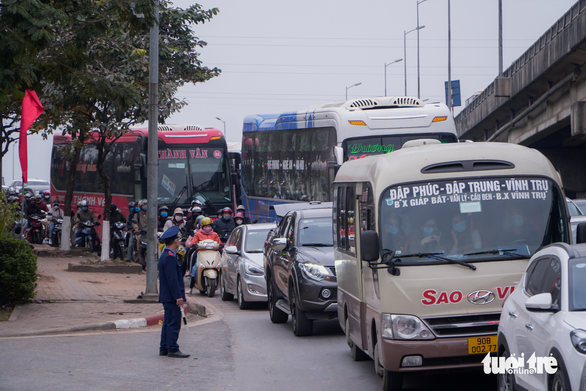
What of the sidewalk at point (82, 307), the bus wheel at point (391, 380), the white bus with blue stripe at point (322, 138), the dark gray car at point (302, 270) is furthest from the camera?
the white bus with blue stripe at point (322, 138)

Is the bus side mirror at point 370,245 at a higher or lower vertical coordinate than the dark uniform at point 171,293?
higher

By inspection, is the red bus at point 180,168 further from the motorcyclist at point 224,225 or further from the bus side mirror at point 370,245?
the bus side mirror at point 370,245

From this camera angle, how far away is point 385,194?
25.4 ft

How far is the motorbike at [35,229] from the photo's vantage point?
3120cm

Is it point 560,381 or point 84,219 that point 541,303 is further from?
point 84,219

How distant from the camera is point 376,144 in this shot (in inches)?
727

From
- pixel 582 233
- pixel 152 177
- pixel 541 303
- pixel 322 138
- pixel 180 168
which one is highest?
pixel 322 138

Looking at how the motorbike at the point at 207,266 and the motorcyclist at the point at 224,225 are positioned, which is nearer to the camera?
the motorbike at the point at 207,266

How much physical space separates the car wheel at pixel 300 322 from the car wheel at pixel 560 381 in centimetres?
636

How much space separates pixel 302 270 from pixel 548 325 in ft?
20.0

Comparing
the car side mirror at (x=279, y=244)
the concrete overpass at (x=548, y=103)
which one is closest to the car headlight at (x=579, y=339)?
the car side mirror at (x=279, y=244)

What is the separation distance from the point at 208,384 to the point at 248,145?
1842 centimetres

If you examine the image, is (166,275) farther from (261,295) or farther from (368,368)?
(261,295)

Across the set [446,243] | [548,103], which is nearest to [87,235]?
[548,103]
